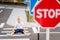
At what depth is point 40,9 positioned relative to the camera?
3266mm

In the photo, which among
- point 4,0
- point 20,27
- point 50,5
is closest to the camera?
point 50,5

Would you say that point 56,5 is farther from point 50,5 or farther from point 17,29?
point 17,29

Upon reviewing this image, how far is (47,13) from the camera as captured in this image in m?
3.27

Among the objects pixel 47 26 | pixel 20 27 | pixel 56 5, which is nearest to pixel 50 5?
pixel 56 5

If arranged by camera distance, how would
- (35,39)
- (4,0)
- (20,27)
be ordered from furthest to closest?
(4,0) → (20,27) → (35,39)

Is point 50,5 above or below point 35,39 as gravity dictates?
above

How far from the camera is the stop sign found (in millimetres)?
3242

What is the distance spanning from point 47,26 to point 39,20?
0.14 metres

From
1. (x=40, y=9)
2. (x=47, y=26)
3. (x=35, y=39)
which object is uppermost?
(x=40, y=9)

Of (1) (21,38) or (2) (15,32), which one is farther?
(2) (15,32)

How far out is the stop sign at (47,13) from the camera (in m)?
3.24

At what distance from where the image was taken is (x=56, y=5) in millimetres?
3270

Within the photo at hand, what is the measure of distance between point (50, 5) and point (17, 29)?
343 inches

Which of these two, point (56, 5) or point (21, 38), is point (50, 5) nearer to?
point (56, 5)
